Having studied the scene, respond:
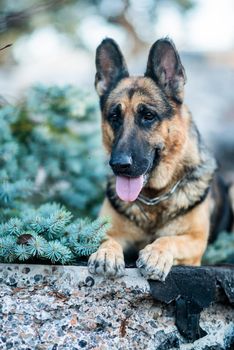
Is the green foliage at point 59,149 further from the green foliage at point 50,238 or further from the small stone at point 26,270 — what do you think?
the small stone at point 26,270

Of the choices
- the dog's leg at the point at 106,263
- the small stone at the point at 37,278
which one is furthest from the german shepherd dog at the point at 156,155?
the small stone at the point at 37,278

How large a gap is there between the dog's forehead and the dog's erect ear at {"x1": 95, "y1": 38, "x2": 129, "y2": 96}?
131mm

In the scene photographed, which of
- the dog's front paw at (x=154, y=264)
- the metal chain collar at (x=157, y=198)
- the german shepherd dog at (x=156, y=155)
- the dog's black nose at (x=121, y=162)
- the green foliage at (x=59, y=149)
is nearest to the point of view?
the dog's front paw at (x=154, y=264)

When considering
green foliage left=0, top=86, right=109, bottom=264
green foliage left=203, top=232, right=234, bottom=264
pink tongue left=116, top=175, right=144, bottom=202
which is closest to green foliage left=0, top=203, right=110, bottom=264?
pink tongue left=116, top=175, right=144, bottom=202

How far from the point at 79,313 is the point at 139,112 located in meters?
1.72

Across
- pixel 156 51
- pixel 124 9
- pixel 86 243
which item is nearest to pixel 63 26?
pixel 124 9

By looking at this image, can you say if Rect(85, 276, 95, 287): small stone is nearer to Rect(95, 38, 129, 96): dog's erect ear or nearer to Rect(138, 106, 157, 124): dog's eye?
Rect(138, 106, 157, 124): dog's eye

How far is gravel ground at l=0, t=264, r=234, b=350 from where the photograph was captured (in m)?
2.86

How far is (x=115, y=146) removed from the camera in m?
3.79

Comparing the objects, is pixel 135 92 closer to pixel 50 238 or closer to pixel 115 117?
pixel 115 117

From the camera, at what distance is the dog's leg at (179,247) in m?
3.15

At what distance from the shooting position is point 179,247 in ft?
12.6

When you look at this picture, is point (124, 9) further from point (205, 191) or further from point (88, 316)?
point (88, 316)

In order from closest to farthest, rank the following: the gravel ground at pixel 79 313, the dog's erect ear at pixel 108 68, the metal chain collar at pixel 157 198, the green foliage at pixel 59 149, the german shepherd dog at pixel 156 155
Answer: the gravel ground at pixel 79 313
the german shepherd dog at pixel 156 155
the metal chain collar at pixel 157 198
the dog's erect ear at pixel 108 68
the green foliage at pixel 59 149
